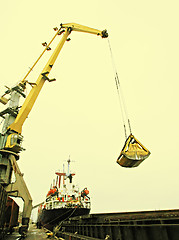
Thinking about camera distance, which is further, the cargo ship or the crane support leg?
the cargo ship

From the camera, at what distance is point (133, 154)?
6.21 m

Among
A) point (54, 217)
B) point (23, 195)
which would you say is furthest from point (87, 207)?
point (23, 195)

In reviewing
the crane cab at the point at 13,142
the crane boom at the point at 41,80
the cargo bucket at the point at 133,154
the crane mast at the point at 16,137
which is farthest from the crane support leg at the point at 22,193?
the cargo bucket at the point at 133,154

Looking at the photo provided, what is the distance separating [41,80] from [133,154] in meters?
13.5

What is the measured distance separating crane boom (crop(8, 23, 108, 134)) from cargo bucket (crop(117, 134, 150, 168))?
35.8 ft

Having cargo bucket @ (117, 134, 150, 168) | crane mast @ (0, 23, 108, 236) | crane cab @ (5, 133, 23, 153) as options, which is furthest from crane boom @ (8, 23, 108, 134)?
cargo bucket @ (117, 134, 150, 168)

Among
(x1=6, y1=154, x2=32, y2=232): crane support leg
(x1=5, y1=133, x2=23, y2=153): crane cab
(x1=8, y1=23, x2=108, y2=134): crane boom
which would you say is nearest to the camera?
(x1=6, y1=154, x2=32, y2=232): crane support leg

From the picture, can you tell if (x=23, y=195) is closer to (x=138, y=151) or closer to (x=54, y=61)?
(x=138, y=151)

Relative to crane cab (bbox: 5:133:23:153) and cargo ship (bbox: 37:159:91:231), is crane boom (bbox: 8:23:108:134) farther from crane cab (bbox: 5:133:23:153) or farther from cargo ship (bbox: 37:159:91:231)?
cargo ship (bbox: 37:159:91:231)

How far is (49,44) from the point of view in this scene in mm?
19516

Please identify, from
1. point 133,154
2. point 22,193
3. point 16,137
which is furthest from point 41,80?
point 133,154

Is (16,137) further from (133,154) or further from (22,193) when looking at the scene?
(133,154)

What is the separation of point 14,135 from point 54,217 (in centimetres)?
1344

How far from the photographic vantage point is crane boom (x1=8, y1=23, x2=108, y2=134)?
46.0 ft
